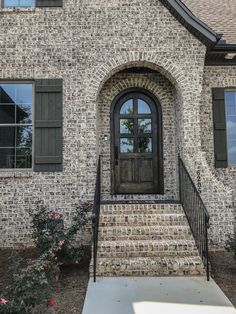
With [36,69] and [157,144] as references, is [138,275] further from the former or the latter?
[36,69]

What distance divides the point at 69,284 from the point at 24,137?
11.8 feet

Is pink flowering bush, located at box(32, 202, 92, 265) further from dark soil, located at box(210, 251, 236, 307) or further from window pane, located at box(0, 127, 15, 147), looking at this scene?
dark soil, located at box(210, 251, 236, 307)

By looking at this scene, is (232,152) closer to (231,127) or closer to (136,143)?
(231,127)

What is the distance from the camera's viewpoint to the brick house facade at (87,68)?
24.0 feet

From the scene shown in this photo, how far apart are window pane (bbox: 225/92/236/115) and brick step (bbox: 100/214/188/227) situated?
3.11m

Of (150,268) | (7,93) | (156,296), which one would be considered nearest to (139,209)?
(150,268)

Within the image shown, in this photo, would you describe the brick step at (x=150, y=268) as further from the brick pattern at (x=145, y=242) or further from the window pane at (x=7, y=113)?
the window pane at (x=7, y=113)

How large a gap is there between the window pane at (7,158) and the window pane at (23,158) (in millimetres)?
108

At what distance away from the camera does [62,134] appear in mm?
7496

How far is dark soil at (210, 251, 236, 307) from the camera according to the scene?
4973mm

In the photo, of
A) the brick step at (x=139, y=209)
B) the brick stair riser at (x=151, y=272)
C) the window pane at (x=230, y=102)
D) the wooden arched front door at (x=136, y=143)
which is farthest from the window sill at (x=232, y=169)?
the brick stair riser at (x=151, y=272)

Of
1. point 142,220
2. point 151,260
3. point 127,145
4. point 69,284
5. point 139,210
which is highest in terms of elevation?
point 127,145

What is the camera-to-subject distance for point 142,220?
261 inches

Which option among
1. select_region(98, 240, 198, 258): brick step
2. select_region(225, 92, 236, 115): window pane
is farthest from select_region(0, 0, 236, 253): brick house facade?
select_region(98, 240, 198, 258): brick step
